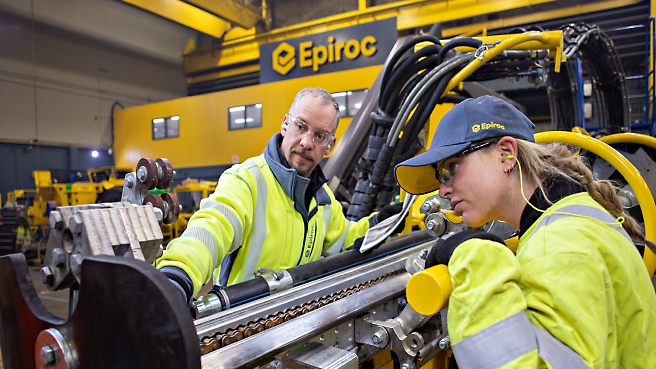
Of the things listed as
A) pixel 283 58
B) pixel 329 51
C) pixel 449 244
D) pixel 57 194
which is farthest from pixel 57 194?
pixel 449 244

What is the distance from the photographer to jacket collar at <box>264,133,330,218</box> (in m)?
1.70

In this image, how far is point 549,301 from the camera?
686 millimetres

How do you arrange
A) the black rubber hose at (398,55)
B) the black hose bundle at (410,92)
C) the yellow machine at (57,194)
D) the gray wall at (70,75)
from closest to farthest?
the black hose bundle at (410,92) → the black rubber hose at (398,55) → the yellow machine at (57,194) → the gray wall at (70,75)

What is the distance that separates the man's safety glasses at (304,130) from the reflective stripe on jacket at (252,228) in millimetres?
196

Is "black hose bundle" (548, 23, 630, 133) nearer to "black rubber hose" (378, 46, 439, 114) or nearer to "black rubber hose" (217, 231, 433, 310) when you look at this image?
"black rubber hose" (378, 46, 439, 114)

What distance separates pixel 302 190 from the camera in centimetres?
174

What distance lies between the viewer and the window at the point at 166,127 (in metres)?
12.8

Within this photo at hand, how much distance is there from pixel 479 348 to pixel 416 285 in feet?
0.50

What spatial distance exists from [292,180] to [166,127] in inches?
493

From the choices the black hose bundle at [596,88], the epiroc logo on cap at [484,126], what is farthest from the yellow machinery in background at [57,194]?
the epiroc logo on cap at [484,126]

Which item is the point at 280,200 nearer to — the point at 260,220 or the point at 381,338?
the point at 260,220

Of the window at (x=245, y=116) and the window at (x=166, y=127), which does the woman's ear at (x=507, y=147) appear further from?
the window at (x=166, y=127)

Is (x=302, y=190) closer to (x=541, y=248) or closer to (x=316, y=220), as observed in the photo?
(x=316, y=220)

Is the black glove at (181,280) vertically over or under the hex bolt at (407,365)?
over
